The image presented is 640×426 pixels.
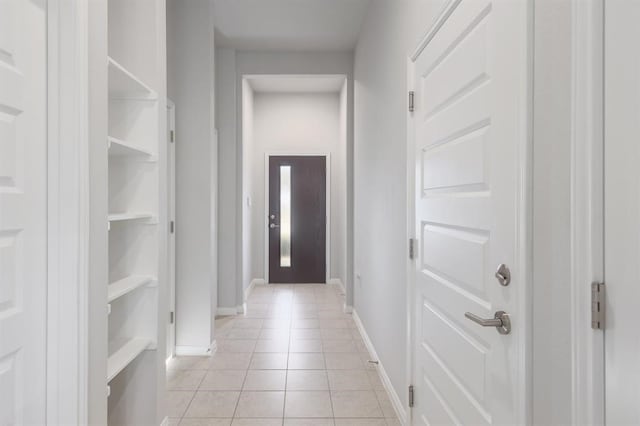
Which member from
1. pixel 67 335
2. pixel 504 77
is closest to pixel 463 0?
pixel 504 77

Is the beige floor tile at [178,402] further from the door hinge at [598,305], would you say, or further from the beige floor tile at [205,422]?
the door hinge at [598,305]

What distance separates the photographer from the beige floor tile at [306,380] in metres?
2.64

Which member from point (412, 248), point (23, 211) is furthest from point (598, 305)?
point (23, 211)

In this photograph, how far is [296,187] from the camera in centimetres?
621

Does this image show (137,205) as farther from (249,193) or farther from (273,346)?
(249,193)

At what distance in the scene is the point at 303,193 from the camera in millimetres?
6215

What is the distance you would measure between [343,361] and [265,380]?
681 mm

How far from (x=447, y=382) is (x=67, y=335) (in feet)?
4.46

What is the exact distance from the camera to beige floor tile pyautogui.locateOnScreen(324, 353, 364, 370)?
2.99 m

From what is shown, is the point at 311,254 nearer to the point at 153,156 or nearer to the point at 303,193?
the point at 303,193

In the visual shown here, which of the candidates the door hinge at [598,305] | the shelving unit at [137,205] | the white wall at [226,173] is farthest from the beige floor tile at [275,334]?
the door hinge at [598,305]

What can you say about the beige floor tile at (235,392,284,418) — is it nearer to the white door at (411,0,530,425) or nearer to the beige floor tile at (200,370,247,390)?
the beige floor tile at (200,370,247,390)

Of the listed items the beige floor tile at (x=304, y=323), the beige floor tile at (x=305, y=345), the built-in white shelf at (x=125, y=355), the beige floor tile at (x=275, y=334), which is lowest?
the beige floor tile at (x=275, y=334)

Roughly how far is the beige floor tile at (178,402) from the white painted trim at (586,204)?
2.23 metres
